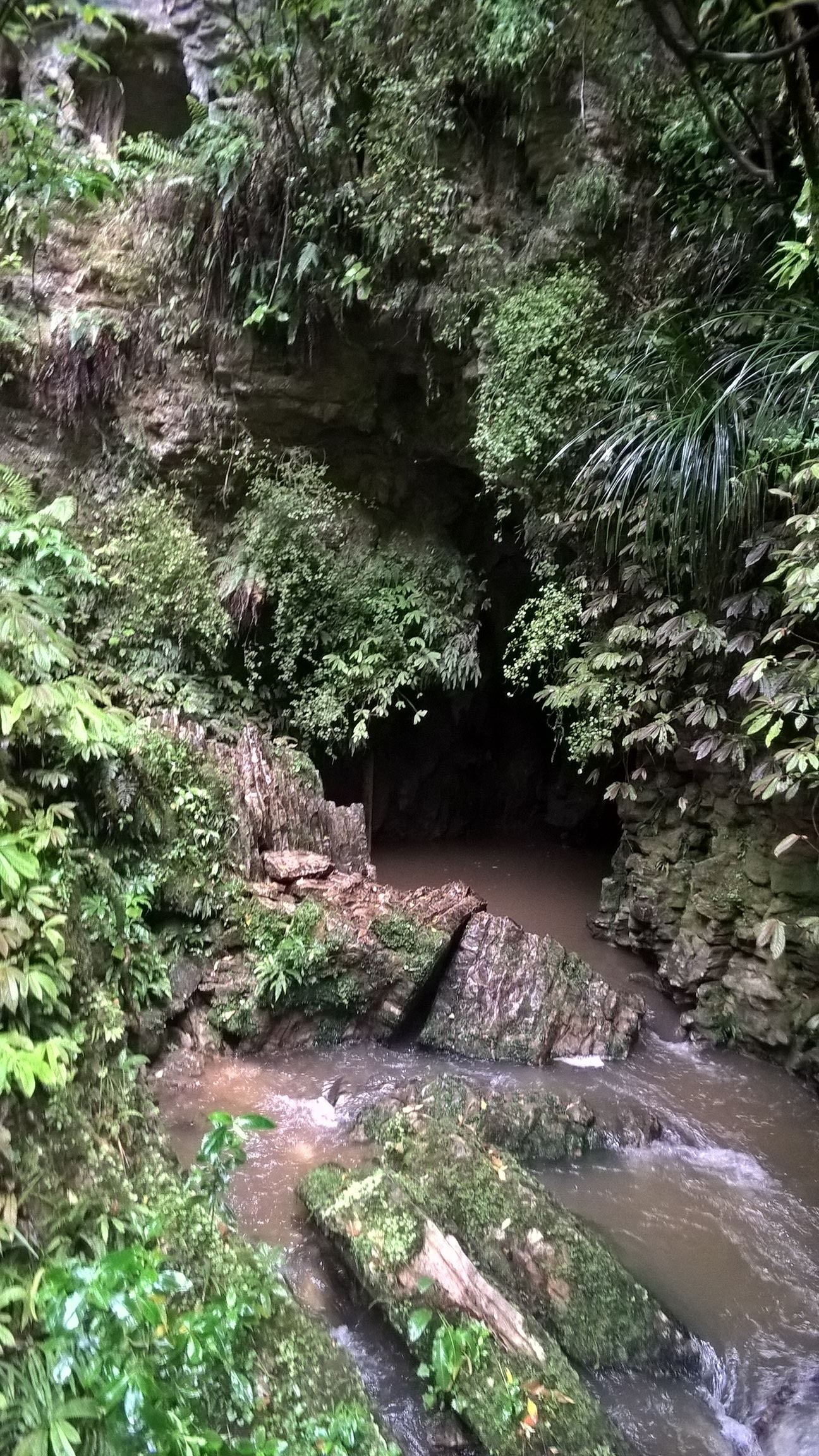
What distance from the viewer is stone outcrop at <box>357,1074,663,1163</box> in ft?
14.2

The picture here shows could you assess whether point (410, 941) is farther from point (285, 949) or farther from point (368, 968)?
point (285, 949)

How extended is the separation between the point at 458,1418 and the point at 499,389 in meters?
6.19

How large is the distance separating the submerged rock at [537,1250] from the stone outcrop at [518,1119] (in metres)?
0.21

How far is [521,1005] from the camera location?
5.70m

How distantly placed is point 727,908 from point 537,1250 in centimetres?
311

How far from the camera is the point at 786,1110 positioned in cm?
506

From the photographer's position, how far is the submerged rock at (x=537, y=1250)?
10.6 ft

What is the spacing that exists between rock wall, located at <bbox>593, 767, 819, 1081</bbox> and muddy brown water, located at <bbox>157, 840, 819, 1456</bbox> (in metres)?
0.33

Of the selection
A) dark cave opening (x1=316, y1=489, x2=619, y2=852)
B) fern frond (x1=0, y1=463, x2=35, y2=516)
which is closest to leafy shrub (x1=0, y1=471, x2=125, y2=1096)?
fern frond (x1=0, y1=463, x2=35, y2=516)

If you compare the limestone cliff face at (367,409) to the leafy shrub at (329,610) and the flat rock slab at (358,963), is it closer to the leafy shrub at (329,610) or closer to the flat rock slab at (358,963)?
the leafy shrub at (329,610)

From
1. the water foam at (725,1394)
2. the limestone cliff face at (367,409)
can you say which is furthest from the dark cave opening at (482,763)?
the water foam at (725,1394)

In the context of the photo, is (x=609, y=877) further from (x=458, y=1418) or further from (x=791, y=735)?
(x=458, y=1418)

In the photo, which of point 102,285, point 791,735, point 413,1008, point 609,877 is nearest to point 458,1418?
point 413,1008

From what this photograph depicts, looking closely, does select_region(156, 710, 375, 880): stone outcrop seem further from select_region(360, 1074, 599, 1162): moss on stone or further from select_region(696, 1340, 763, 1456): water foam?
select_region(696, 1340, 763, 1456): water foam
